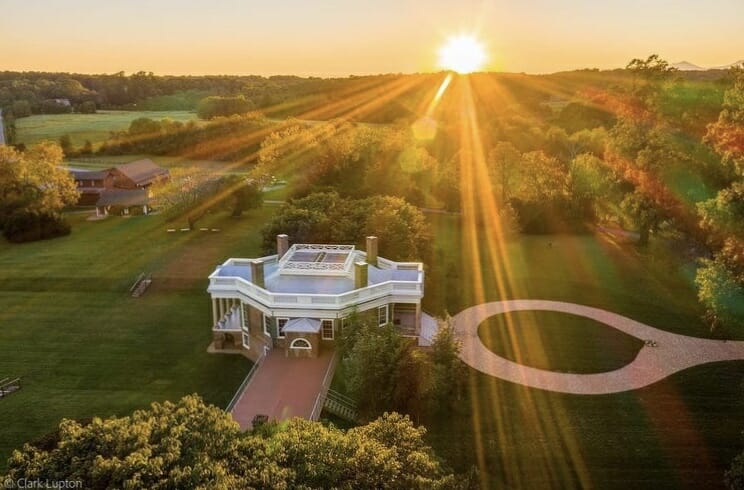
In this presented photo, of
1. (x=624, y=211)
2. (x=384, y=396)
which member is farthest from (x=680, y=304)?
(x=384, y=396)

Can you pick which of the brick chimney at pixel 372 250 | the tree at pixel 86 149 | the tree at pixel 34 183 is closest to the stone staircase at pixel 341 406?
the brick chimney at pixel 372 250

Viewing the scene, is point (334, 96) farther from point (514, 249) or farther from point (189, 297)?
point (189, 297)

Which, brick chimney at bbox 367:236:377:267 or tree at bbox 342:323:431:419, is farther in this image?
brick chimney at bbox 367:236:377:267

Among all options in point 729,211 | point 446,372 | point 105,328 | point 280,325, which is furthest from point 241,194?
point 729,211

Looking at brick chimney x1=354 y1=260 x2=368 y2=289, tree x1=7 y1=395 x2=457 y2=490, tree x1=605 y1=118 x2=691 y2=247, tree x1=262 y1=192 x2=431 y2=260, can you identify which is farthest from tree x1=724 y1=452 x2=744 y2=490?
tree x1=605 y1=118 x2=691 y2=247

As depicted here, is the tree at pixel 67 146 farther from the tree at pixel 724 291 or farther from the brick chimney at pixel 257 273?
the tree at pixel 724 291

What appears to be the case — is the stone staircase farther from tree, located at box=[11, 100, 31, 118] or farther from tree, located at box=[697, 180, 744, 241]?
tree, located at box=[11, 100, 31, 118]
